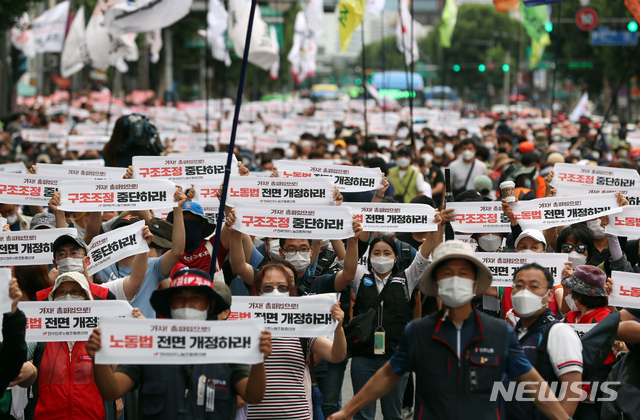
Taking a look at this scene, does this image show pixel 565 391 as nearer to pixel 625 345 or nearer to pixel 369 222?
pixel 625 345

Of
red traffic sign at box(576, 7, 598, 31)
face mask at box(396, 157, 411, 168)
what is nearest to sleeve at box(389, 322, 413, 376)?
face mask at box(396, 157, 411, 168)

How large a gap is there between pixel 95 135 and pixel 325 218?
461 inches

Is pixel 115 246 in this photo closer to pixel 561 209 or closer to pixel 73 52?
pixel 561 209

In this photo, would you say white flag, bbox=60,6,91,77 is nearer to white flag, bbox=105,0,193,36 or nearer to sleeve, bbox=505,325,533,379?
white flag, bbox=105,0,193,36

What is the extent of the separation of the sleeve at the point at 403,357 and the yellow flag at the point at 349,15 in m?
13.6

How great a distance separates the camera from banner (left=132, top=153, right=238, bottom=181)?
768cm

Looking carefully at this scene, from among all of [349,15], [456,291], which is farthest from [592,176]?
[349,15]

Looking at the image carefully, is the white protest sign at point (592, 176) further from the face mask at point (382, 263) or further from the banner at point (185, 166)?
the banner at point (185, 166)

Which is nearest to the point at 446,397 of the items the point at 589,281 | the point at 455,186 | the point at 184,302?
the point at 184,302

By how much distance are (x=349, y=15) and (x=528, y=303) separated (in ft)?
43.5

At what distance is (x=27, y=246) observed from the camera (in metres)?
6.27

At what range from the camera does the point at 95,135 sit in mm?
17266

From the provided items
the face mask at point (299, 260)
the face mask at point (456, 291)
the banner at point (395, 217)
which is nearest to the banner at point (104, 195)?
the face mask at point (299, 260)

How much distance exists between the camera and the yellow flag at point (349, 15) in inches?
688
